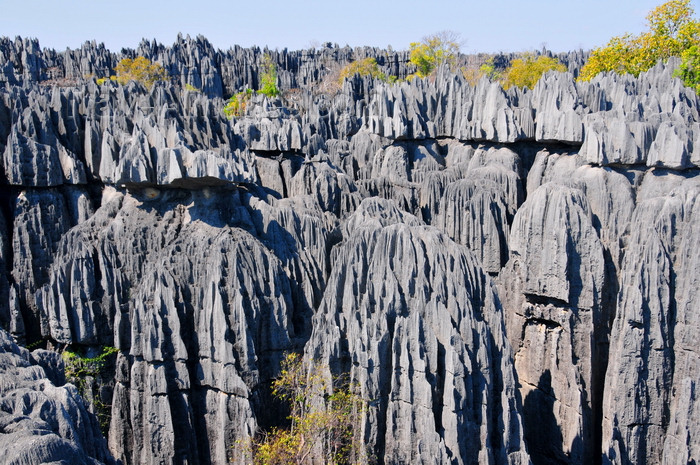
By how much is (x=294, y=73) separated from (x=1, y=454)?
89885 millimetres

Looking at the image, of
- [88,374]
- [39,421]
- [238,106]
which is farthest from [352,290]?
[238,106]

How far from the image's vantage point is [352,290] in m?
15.0

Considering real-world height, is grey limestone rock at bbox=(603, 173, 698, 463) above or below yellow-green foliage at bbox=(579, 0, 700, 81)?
below

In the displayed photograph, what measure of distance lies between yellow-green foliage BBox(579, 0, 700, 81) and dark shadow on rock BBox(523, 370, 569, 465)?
27.4m

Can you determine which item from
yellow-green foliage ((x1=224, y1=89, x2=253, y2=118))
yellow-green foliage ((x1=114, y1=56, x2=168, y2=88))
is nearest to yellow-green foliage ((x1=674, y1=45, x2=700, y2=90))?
yellow-green foliage ((x1=224, y1=89, x2=253, y2=118))

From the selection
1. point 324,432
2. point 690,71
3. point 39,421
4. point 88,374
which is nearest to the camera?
point 39,421

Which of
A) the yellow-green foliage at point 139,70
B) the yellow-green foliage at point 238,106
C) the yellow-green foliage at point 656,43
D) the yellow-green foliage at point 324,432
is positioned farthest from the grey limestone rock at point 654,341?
the yellow-green foliage at point 139,70

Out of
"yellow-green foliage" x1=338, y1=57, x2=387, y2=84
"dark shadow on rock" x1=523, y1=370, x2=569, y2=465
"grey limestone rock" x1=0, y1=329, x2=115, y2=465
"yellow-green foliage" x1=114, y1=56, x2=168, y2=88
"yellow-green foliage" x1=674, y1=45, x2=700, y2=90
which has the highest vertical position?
"yellow-green foliage" x1=338, y1=57, x2=387, y2=84

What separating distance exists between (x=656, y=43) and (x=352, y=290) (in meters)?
35.4

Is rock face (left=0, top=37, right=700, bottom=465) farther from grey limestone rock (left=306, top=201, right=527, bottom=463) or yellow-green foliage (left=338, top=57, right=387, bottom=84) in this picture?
yellow-green foliage (left=338, top=57, right=387, bottom=84)

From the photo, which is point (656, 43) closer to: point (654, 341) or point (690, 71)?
point (690, 71)

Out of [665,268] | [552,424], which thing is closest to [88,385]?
[552,424]

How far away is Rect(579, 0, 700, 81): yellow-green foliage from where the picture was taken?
39.8 meters

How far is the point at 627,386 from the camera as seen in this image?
17.8 metres
